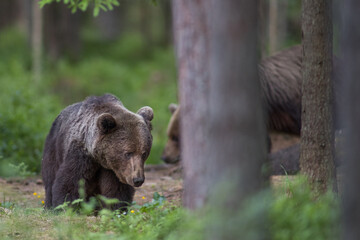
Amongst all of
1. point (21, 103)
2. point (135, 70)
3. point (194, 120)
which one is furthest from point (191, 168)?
point (135, 70)

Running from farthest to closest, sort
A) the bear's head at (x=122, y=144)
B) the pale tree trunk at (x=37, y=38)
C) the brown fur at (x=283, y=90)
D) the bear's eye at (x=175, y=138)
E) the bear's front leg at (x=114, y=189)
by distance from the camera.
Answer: the pale tree trunk at (x=37, y=38), the bear's eye at (x=175, y=138), the brown fur at (x=283, y=90), the bear's front leg at (x=114, y=189), the bear's head at (x=122, y=144)

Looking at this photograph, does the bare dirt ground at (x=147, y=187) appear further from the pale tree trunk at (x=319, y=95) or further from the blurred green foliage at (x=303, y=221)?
the blurred green foliage at (x=303, y=221)

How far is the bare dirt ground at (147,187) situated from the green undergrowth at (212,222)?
1.99 m

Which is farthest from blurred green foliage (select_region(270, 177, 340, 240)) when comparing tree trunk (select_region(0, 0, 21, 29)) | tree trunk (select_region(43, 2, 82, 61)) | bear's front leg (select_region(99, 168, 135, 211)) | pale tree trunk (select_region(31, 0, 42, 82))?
tree trunk (select_region(0, 0, 21, 29))

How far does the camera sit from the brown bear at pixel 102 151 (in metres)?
7.14

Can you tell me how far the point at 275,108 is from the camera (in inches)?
455

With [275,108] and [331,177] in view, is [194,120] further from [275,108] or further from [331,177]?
[275,108]

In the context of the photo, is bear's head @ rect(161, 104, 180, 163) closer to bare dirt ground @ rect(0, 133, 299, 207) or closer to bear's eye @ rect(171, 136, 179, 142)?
bear's eye @ rect(171, 136, 179, 142)

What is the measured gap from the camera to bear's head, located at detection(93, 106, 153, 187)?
712 centimetres

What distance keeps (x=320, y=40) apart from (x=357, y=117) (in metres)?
3.01

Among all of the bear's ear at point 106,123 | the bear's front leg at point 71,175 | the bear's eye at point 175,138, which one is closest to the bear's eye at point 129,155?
the bear's ear at point 106,123

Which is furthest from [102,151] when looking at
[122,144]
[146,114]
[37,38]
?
[37,38]

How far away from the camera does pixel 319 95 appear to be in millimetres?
6414

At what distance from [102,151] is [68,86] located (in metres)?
16.4
